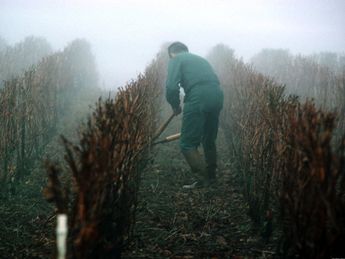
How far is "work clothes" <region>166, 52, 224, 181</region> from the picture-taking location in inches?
197

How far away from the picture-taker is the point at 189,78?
513cm

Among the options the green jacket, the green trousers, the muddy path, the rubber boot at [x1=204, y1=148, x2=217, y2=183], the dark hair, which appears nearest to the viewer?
the muddy path

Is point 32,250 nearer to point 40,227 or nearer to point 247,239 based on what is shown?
point 40,227

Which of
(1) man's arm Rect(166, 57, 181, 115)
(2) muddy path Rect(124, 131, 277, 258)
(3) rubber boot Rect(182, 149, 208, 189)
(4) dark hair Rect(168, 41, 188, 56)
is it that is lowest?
(2) muddy path Rect(124, 131, 277, 258)

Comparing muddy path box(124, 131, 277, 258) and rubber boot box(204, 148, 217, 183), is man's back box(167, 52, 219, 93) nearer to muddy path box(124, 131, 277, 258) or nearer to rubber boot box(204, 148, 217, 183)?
rubber boot box(204, 148, 217, 183)

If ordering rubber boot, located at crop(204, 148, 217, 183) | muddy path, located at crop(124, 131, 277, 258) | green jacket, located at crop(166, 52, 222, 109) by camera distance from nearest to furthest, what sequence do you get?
1. muddy path, located at crop(124, 131, 277, 258)
2. green jacket, located at crop(166, 52, 222, 109)
3. rubber boot, located at crop(204, 148, 217, 183)

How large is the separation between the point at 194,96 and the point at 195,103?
0.10 metres

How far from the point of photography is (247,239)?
3447 millimetres

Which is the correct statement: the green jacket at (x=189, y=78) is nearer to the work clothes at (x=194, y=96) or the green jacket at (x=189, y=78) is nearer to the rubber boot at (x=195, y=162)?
the work clothes at (x=194, y=96)

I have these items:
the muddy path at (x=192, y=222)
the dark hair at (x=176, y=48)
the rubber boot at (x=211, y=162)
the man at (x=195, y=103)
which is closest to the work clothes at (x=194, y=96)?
the man at (x=195, y=103)

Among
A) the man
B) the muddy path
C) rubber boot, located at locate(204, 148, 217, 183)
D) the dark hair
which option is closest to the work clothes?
the man

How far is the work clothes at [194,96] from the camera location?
4996 millimetres

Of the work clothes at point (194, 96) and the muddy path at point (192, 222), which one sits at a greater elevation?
the work clothes at point (194, 96)

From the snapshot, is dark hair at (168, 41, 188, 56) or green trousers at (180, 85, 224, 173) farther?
dark hair at (168, 41, 188, 56)
